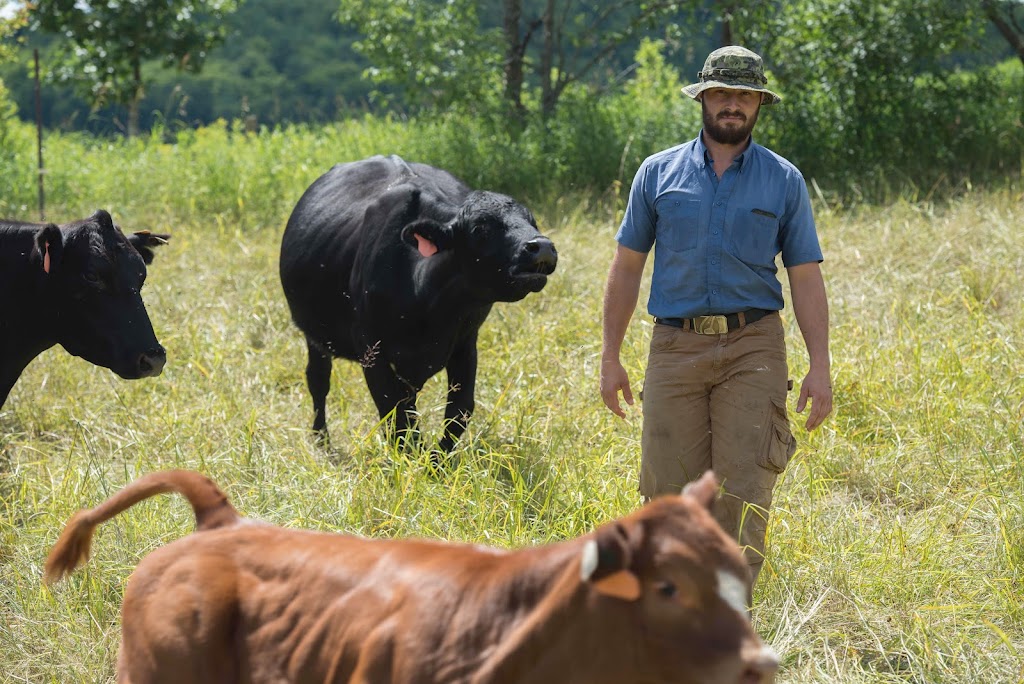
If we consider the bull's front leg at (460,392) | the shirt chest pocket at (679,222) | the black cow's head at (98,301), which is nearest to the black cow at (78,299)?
the black cow's head at (98,301)

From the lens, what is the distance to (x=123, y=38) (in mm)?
18438

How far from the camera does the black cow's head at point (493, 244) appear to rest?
6.06m

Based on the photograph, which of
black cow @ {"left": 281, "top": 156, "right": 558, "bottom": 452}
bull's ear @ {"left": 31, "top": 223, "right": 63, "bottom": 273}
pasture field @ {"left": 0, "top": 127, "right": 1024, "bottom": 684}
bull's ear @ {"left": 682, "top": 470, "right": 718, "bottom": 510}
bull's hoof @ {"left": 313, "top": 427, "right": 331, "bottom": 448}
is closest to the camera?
bull's ear @ {"left": 682, "top": 470, "right": 718, "bottom": 510}

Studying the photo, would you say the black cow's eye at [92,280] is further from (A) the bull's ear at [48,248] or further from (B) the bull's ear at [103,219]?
(B) the bull's ear at [103,219]

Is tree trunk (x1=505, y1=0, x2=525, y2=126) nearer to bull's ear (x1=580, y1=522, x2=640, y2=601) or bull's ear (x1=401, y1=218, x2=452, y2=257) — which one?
bull's ear (x1=401, y1=218, x2=452, y2=257)

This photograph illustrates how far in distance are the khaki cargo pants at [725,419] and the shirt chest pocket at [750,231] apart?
0.95 feet

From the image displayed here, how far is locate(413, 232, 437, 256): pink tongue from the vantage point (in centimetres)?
630

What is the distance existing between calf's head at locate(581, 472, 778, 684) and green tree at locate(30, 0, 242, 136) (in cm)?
1710

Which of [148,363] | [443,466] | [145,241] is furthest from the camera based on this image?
[145,241]

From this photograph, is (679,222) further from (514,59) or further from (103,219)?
(514,59)

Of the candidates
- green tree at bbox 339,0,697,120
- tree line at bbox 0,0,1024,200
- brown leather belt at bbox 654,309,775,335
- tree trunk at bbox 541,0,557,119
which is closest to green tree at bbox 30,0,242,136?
tree line at bbox 0,0,1024,200

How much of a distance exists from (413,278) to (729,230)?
2.38 meters

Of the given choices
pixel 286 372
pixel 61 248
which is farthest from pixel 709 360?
pixel 286 372

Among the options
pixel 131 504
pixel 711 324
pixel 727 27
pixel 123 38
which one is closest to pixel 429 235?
pixel 711 324
